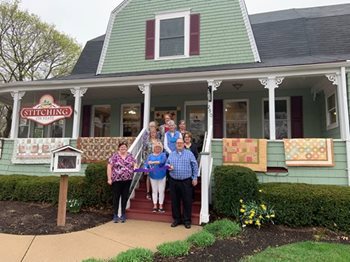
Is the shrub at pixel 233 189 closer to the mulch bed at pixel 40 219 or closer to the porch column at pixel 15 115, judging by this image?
the mulch bed at pixel 40 219

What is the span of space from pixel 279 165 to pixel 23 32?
2268 centimetres

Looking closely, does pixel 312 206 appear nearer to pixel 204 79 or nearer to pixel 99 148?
pixel 204 79

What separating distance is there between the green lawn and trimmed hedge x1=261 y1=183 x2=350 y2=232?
2.77 feet

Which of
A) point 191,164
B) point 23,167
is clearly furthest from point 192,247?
point 23,167

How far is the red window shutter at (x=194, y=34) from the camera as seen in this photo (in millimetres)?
9273

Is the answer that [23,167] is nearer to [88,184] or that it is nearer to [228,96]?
[88,184]

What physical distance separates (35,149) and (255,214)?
676 centimetres

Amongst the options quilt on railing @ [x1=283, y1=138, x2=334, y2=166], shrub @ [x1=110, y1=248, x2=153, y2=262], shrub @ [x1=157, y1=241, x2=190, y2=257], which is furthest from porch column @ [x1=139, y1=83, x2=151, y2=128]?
shrub @ [x1=110, y1=248, x2=153, y2=262]

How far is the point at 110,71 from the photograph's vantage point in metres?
9.98

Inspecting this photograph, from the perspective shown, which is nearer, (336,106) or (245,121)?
(336,106)

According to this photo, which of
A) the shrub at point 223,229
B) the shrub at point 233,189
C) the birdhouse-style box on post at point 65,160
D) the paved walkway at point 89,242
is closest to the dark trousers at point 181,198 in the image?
the paved walkway at point 89,242

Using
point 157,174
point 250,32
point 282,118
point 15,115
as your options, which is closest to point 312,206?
point 157,174

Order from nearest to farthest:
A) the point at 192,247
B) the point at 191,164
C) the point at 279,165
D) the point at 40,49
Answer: the point at 192,247, the point at 191,164, the point at 279,165, the point at 40,49

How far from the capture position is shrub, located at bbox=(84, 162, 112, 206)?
5996mm
